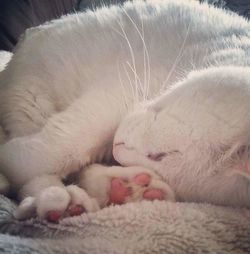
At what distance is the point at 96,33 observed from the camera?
134 centimetres

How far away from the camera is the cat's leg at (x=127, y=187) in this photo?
968mm

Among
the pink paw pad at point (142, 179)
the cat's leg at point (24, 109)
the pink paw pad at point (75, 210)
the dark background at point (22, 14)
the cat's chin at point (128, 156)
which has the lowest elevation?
the pink paw pad at point (142, 179)

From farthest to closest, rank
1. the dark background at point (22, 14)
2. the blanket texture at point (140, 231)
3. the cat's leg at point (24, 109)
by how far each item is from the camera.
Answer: the dark background at point (22, 14), the cat's leg at point (24, 109), the blanket texture at point (140, 231)

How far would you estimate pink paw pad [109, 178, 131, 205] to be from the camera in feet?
3.20

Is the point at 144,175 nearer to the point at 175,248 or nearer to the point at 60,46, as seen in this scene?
the point at 175,248

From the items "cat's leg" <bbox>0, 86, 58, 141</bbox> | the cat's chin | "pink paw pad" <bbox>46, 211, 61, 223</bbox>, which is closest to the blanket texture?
"pink paw pad" <bbox>46, 211, 61, 223</bbox>

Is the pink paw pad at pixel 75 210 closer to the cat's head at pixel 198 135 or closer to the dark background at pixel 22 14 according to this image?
the cat's head at pixel 198 135

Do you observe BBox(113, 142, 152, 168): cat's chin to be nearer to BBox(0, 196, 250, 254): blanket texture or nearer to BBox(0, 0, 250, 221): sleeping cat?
BBox(0, 0, 250, 221): sleeping cat

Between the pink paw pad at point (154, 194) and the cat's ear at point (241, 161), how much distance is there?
135 mm

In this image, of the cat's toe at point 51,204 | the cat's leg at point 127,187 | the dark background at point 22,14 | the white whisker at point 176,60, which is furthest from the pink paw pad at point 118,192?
the dark background at point 22,14

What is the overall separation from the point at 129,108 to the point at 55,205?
32 cm

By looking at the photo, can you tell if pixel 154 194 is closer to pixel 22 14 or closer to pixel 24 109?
pixel 24 109

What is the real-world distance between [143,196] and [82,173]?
0.18 meters

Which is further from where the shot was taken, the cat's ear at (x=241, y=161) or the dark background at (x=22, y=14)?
the dark background at (x=22, y=14)
